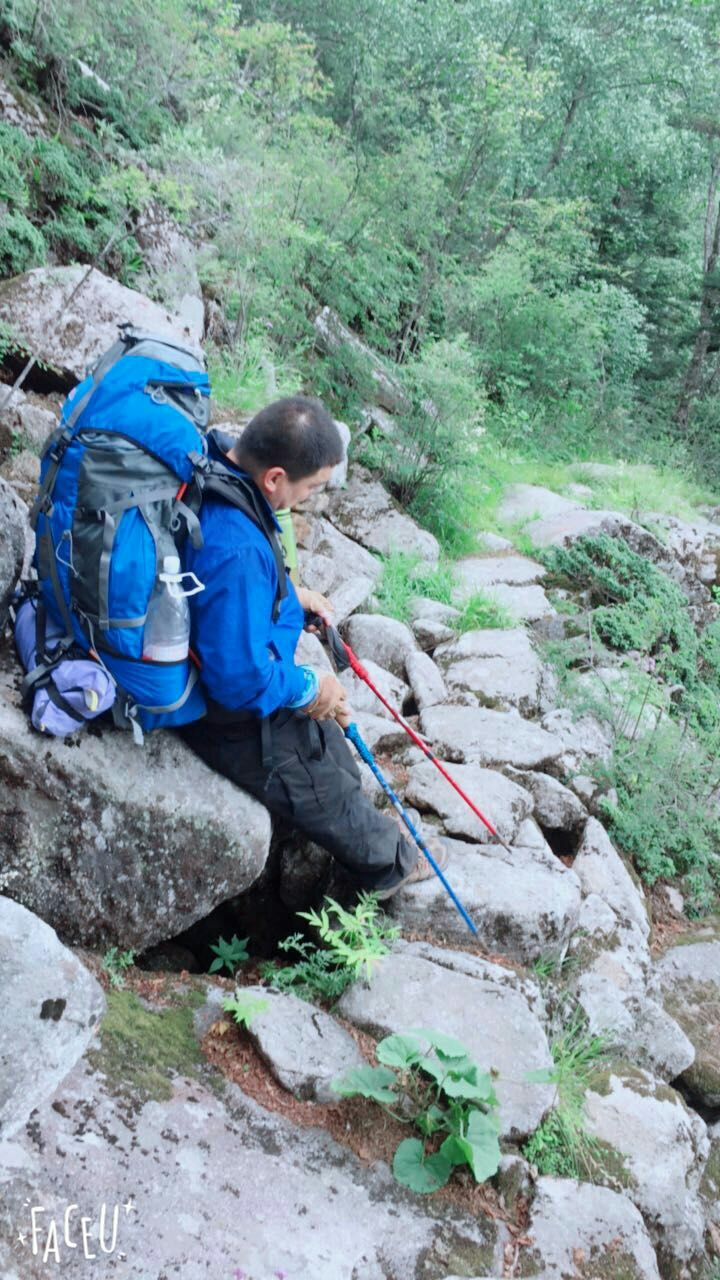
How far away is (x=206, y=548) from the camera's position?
128 inches

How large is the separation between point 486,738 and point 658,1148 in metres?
2.93

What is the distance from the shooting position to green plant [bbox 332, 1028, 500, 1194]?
10.0 feet

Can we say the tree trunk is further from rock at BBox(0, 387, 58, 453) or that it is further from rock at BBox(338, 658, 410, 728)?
rock at BBox(0, 387, 58, 453)

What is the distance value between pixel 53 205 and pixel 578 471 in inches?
363

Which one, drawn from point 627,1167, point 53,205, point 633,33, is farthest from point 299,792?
point 633,33

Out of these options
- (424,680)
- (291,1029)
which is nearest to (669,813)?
(424,680)

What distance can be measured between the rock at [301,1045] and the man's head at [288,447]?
2.12 m

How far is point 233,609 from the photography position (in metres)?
3.27

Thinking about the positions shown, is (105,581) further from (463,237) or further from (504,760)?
(463,237)

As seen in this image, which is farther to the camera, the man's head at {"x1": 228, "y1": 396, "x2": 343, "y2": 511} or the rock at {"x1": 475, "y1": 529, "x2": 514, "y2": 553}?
the rock at {"x1": 475, "y1": 529, "x2": 514, "y2": 553}

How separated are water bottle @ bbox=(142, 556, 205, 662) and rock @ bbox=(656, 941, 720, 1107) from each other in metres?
3.91

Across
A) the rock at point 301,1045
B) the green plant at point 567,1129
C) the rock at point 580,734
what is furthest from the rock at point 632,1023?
the rock at point 580,734

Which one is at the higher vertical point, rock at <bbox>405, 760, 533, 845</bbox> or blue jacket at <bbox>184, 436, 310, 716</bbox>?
blue jacket at <bbox>184, 436, 310, 716</bbox>

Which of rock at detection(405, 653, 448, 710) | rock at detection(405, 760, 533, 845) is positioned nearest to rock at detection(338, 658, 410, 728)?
rock at detection(405, 653, 448, 710)
